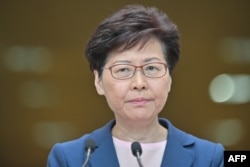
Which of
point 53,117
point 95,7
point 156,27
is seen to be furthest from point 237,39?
point 156,27

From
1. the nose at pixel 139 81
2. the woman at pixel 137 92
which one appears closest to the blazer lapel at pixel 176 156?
the woman at pixel 137 92

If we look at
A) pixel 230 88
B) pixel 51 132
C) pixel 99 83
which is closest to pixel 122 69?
pixel 99 83

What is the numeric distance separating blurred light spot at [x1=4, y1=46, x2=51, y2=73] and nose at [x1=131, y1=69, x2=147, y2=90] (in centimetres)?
152

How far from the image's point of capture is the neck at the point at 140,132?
1389 millimetres

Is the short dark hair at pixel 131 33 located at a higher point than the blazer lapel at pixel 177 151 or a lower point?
higher

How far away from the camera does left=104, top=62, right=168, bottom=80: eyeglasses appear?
1.31m

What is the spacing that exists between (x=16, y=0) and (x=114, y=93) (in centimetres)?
157

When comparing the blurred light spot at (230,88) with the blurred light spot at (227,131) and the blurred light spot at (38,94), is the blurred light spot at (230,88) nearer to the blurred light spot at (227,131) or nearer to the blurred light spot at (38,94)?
the blurred light spot at (227,131)

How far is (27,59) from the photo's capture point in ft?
8.93

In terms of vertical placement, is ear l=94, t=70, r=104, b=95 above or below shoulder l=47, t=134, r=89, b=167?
above

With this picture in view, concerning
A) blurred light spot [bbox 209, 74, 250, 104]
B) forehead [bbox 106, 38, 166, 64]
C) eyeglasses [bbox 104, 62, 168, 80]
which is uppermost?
forehead [bbox 106, 38, 166, 64]

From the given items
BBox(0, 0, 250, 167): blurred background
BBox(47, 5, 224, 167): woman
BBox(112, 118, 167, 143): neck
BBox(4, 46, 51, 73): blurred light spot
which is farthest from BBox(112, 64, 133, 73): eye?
BBox(4, 46, 51, 73): blurred light spot

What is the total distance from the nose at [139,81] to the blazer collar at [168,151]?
21cm

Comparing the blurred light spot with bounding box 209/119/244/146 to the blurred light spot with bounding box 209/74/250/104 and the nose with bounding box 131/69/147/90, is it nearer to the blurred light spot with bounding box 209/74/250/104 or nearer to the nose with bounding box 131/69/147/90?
the blurred light spot with bounding box 209/74/250/104
